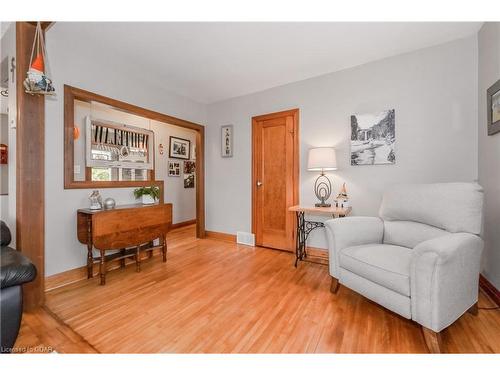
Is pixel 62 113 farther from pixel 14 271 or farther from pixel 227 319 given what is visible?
pixel 227 319

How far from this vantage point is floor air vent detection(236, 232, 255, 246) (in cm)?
340

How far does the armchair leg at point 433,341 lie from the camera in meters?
1.22

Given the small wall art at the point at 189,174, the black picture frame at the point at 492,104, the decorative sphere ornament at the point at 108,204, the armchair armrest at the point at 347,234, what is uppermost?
the black picture frame at the point at 492,104

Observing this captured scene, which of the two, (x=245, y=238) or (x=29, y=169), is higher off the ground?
(x=29, y=169)

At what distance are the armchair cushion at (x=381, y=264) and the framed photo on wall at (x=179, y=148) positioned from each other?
3762mm

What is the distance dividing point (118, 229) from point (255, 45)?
2240 mm

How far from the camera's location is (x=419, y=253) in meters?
1.27

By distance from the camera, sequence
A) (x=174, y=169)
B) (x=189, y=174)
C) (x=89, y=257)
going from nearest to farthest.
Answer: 1. (x=89, y=257)
2. (x=174, y=169)
3. (x=189, y=174)

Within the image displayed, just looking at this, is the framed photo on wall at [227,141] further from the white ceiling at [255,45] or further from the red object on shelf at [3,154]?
the red object on shelf at [3,154]

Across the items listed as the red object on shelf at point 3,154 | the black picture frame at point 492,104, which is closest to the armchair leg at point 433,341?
the black picture frame at point 492,104

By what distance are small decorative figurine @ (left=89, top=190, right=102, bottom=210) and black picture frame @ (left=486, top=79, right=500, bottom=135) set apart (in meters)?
3.49

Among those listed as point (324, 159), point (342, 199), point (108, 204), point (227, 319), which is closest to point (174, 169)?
point (108, 204)
